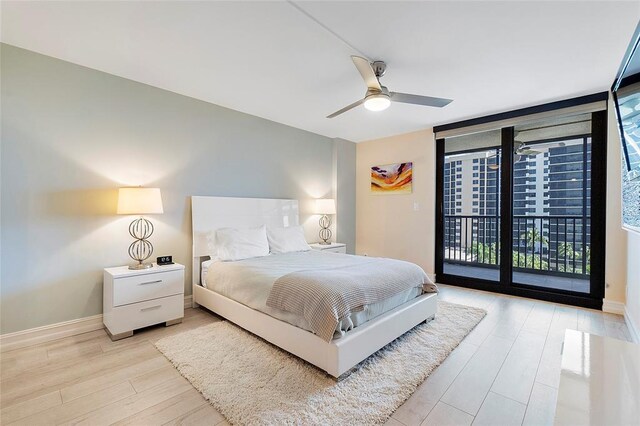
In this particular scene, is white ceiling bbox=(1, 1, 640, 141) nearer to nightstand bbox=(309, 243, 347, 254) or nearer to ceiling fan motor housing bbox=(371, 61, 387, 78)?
ceiling fan motor housing bbox=(371, 61, 387, 78)

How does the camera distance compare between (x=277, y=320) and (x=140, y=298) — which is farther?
(x=140, y=298)

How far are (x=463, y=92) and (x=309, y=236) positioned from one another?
119 inches

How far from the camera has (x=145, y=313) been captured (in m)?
2.63

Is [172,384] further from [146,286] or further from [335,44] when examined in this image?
[335,44]

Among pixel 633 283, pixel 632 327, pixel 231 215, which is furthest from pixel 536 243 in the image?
pixel 231 215

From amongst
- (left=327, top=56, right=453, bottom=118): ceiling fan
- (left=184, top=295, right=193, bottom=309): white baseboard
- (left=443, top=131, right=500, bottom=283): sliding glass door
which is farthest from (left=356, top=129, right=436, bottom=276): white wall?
(left=184, top=295, right=193, bottom=309): white baseboard

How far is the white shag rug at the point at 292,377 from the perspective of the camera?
62.5 inches

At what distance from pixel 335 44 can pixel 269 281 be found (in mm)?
2020

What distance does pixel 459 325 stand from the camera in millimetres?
2777

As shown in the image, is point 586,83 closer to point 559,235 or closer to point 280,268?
point 559,235

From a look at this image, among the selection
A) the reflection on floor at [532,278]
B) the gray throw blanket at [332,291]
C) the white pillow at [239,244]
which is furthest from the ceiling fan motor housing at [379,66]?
the reflection on floor at [532,278]

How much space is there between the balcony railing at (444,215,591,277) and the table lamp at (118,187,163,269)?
412cm

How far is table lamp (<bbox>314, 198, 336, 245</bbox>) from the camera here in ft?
15.3

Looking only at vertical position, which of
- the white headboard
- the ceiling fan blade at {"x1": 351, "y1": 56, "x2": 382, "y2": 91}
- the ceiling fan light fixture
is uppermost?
the ceiling fan blade at {"x1": 351, "y1": 56, "x2": 382, "y2": 91}
